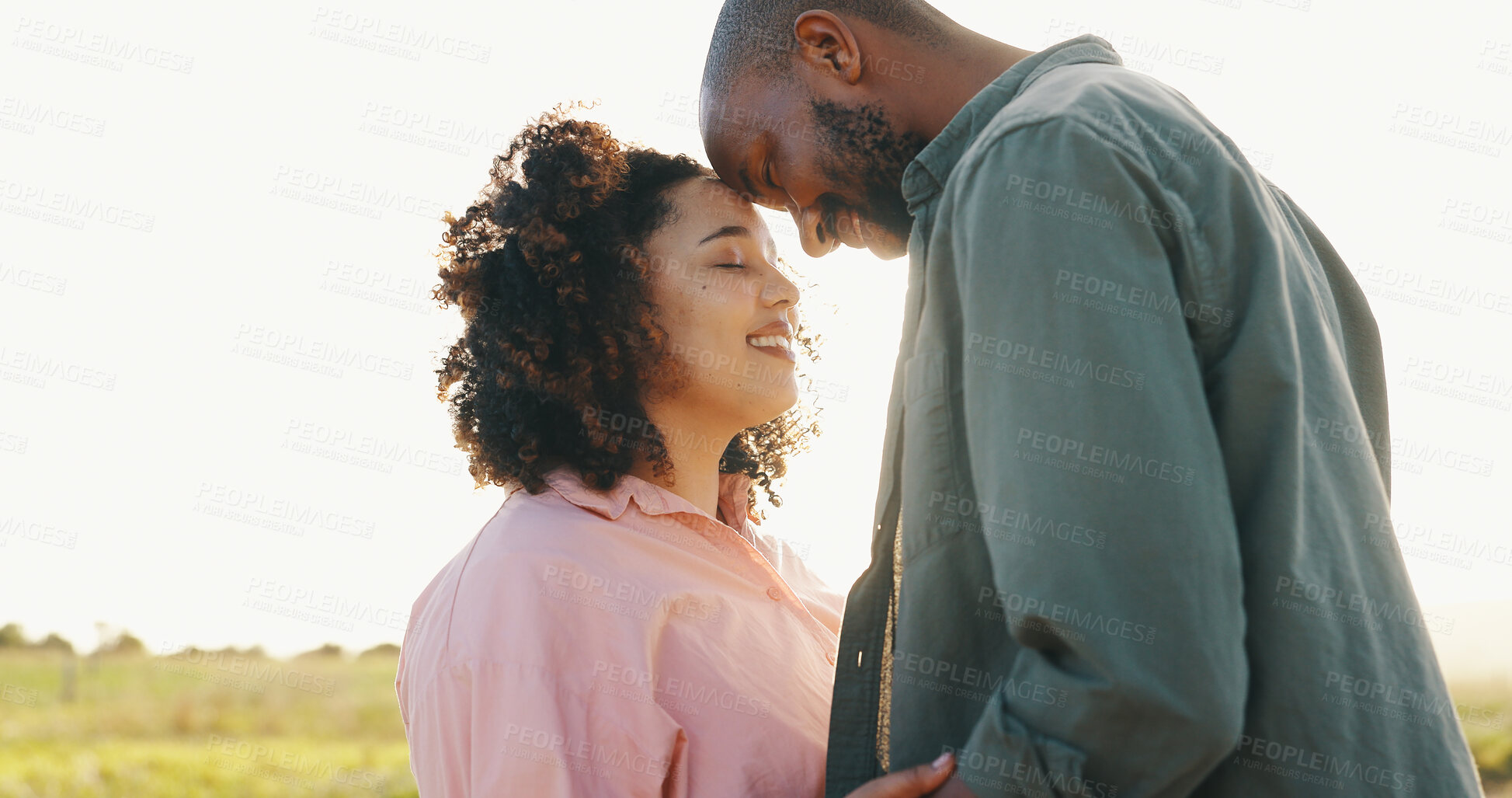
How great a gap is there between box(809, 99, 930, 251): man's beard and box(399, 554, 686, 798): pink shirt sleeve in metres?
0.95

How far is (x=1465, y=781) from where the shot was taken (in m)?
1.24

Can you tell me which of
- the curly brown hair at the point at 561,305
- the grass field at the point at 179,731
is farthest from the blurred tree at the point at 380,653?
the curly brown hair at the point at 561,305

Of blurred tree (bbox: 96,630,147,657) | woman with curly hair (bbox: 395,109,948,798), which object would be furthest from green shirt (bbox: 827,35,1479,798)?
blurred tree (bbox: 96,630,147,657)

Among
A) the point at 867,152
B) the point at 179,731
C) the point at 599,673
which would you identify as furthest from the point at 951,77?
the point at 179,731

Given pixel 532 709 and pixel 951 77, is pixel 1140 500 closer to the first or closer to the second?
pixel 951 77

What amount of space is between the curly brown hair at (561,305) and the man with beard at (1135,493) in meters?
1.16

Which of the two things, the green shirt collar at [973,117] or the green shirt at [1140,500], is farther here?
the green shirt collar at [973,117]

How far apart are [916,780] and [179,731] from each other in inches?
593

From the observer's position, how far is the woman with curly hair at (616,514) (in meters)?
1.88

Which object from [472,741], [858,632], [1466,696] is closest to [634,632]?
[472,741]

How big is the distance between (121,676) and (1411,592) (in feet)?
54.6

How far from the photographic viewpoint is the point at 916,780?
131cm

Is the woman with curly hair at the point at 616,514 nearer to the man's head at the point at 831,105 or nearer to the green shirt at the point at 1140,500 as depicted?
the green shirt at the point at 1140,500

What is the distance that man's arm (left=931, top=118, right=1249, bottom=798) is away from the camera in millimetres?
1099
